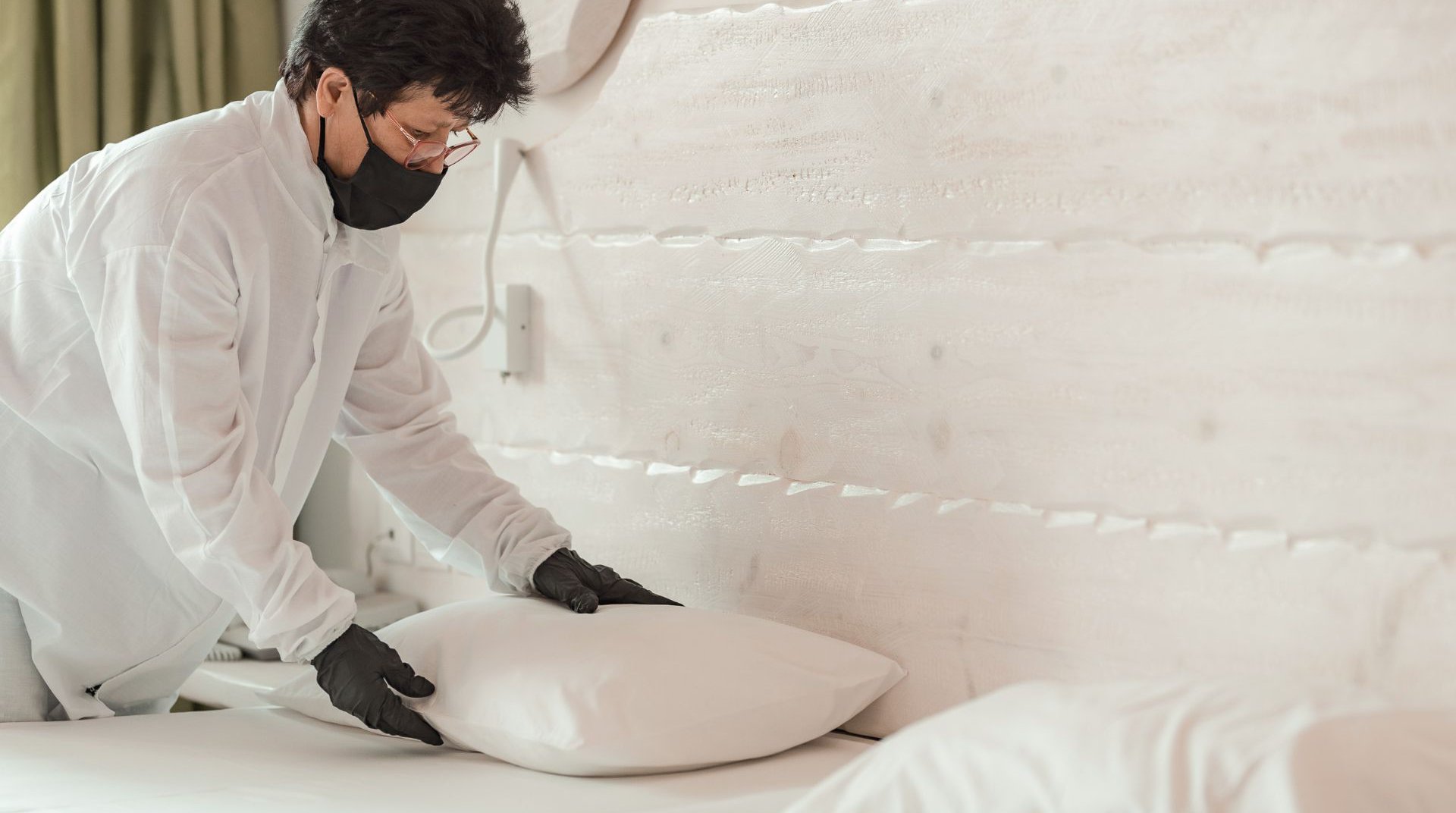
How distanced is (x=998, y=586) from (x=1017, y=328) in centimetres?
27

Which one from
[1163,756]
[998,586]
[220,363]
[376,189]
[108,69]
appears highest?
[108,69]

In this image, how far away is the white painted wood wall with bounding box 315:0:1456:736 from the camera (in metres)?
1.12

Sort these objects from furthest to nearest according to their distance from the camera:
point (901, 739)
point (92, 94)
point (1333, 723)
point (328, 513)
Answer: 1. point (328, 513)
2. point (92, 94)
3. point (901, 739)
4. point (1333, 723)

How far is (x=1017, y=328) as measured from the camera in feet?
4.39

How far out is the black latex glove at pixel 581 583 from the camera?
148cm

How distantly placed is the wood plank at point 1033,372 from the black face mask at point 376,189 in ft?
1.24

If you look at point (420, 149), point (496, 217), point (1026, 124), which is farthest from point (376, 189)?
point (1026, 124)

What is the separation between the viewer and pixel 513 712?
4.12 ft

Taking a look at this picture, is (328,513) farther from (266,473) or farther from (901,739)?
(901,739)

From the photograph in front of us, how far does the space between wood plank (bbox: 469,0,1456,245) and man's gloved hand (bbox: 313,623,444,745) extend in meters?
0.65

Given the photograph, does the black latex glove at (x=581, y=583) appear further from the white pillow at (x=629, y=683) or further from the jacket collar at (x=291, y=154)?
the jacket collar at (x=291, y=154)

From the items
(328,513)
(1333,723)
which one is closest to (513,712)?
(1333,723)

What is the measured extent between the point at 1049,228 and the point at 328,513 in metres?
Result: 1.41

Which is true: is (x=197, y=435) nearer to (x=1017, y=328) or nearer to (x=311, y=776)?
(x=311, y=776)
